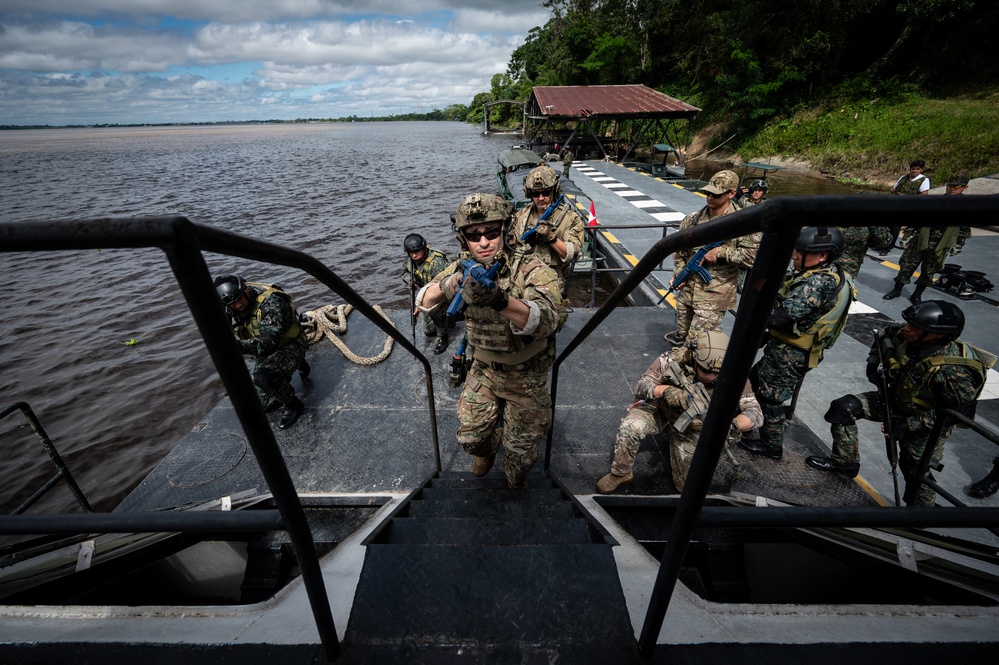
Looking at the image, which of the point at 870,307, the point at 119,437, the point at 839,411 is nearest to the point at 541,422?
the point at 839,411

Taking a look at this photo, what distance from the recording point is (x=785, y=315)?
138 inches

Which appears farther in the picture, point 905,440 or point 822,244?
point 822,244

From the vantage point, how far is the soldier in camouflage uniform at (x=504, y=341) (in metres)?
2.56

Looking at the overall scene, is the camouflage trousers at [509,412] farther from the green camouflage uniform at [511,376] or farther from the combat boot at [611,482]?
the combat boot at [611,482]

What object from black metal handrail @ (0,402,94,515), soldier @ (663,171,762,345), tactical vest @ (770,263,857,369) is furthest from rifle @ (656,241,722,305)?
black metal handrail @ (0,402,94,515)

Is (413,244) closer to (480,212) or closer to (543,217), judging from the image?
(543,217)

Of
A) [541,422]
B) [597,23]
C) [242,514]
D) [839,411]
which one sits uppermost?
[597,23]

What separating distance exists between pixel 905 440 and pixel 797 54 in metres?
29.0

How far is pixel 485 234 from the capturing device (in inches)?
106

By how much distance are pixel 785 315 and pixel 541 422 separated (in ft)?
7.46

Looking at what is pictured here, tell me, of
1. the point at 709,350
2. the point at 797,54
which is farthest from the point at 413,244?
the point at 797,54

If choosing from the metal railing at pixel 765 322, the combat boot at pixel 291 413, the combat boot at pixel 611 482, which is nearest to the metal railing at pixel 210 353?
the metal railing at pixel 765 322

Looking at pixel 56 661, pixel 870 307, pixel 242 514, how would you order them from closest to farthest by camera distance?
1. pixel 242 514
2. pixel 56 661
3. pixel 870 307

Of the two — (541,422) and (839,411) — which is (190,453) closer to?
(541,422)
